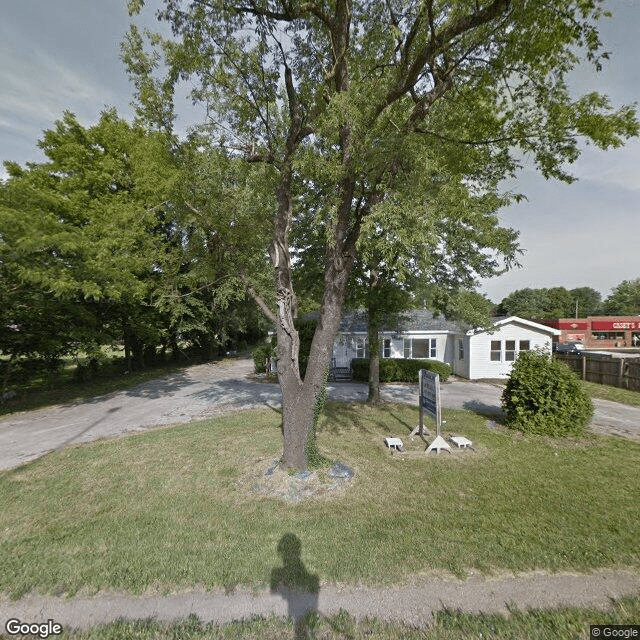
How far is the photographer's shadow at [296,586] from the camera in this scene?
10.2 ft

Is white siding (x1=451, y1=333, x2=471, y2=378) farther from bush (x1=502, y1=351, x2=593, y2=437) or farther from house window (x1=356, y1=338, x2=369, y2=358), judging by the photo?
bush (x1=502, y1=351, x2=593, y2=437)

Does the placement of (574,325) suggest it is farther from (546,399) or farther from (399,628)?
(399,628)

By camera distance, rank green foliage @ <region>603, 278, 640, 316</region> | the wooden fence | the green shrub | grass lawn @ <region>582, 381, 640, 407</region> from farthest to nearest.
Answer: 1. green foliage @ <region>603, 278, 640, 316</region>
2. the green shrub
3. the wooden fence
4. grass lawn @ <region>582, 381, 640, 407</region>

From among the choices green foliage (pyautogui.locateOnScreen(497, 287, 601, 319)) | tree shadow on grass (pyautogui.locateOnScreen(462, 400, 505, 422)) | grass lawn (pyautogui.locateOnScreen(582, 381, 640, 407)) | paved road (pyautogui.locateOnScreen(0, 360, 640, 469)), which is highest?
green foliage (pyautogui.locateOnScreen(497, 287, 601, 319))

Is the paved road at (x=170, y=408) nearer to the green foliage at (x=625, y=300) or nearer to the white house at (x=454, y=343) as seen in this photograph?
the white house at (x=454, y=343)

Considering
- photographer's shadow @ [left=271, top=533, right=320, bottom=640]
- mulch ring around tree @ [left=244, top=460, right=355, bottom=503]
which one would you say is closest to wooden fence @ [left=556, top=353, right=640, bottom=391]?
mulch ring around tree @ [left=244, top=460, right=355, bottom=503]

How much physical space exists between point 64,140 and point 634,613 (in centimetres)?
2436

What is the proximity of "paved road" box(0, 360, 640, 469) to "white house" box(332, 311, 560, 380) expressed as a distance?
6.81ft

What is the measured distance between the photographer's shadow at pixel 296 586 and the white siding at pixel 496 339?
Result: 679 inches

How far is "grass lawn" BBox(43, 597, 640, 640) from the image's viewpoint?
288 centimetres

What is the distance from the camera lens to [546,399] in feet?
27.9

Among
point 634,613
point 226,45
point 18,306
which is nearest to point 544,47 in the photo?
point 226,45

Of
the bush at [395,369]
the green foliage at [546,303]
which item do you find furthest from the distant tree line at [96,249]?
the green foliage at [546,303]

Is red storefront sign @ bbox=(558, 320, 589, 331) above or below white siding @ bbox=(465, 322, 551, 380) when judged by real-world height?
above
